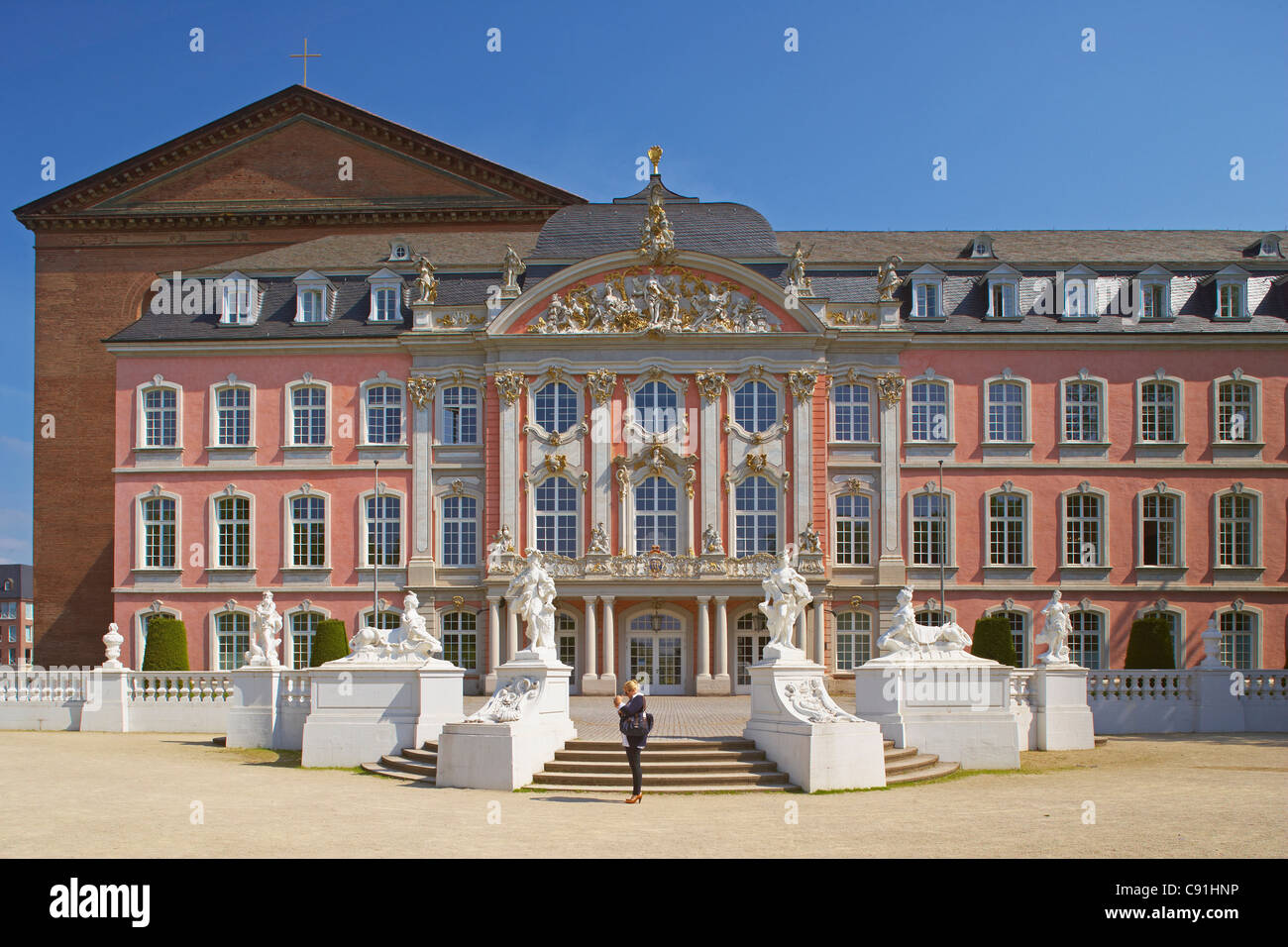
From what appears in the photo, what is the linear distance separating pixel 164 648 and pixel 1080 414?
27.5 meters

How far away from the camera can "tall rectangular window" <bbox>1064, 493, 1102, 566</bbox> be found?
41.8m

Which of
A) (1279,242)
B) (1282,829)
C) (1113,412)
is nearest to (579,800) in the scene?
(1282,829)

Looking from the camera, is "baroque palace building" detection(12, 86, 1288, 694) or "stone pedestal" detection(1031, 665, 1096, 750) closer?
"stone pedestal" detection(1031, 665, 1096, 750)

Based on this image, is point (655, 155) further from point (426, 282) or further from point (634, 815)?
point (634, 815)

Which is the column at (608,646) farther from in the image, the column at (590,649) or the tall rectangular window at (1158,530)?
the tall rectangular window at (1158,530)

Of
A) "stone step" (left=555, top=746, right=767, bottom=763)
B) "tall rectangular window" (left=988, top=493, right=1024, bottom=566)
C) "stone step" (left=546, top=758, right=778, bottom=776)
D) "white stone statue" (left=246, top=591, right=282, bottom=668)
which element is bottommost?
"stone step" (left=546, top=758, right=778, bottom=776)

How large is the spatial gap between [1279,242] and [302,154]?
34.0 metres

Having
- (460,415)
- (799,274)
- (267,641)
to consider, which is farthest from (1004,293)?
(267,641)

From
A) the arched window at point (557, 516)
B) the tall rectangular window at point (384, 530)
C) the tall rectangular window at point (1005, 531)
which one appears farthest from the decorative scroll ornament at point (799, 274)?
the tall rectangular window at point (384, 530)

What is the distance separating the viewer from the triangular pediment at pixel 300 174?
49188 millimetres

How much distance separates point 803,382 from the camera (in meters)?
41.2

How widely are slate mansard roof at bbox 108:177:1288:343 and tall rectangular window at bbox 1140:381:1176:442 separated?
179 centimetres

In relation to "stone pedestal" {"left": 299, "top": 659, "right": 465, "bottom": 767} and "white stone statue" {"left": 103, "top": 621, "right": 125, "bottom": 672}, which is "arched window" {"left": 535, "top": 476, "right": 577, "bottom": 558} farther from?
"stone pedestal" {"left": 299, "top": 659, "right": 465, "bottom": 767}

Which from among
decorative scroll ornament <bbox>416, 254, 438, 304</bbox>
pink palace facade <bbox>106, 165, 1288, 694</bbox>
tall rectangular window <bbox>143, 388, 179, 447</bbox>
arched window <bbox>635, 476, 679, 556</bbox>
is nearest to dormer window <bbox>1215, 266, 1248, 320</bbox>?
pink palace facade <bbox>106, 165, 1288, 694</bbox>
